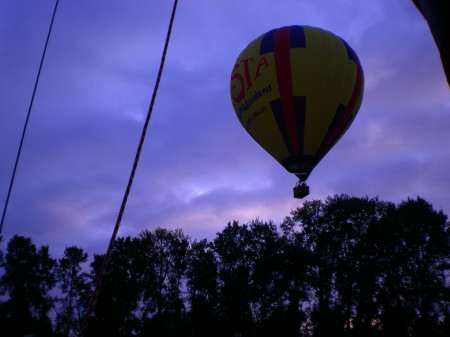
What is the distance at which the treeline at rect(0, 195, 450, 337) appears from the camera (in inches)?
1149

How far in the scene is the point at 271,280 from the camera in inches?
1368

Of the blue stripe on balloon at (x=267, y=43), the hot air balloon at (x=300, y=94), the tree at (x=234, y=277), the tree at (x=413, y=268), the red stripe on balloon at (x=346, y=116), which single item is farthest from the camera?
the tree at (x=234, y=277)

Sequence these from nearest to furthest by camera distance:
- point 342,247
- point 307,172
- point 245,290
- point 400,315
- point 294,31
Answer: point 307,172
point 294,31
point 400,315
point 342,247
point 245,290

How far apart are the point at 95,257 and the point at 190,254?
13.0 m

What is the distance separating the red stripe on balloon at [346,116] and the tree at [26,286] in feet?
132

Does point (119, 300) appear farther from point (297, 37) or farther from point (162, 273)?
point (297, 37)

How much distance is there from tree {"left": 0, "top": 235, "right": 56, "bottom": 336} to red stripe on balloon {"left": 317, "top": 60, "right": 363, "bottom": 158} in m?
40.3

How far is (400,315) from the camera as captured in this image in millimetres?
27500

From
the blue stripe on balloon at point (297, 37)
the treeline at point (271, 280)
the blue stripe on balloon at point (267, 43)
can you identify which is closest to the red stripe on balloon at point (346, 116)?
the blue stripe on balloon at point (297, 37)

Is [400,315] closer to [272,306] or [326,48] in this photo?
[272,306]

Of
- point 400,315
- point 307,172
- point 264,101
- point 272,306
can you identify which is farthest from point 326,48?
point 272,306

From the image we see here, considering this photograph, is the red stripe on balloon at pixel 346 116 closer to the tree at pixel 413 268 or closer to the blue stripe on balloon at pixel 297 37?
the blue stripe on balloon at pixel 297 37

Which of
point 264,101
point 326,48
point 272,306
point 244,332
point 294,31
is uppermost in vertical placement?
point 294,31

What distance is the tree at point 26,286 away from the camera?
132 feet
